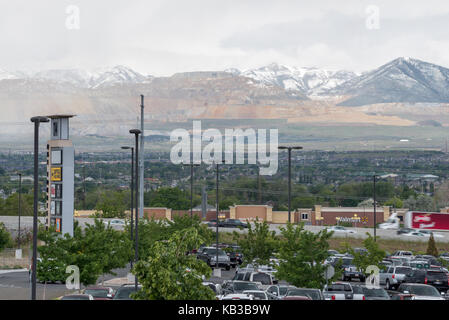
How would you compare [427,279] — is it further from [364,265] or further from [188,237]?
[188,237]

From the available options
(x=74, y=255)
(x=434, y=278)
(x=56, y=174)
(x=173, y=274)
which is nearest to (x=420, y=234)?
(x=434, y=278)

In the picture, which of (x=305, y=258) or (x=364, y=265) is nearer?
(x=305, y=258)

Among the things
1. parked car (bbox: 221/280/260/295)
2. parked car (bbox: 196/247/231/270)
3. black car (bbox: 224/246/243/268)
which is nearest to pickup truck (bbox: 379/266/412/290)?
parked car (bbox: 196/247/231/270)

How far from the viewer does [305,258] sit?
35719mm

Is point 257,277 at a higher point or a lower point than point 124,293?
lower

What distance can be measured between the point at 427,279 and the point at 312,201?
313 feet

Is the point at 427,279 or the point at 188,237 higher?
the point at 188,237

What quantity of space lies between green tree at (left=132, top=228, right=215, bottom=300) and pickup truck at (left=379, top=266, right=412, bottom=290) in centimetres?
2852

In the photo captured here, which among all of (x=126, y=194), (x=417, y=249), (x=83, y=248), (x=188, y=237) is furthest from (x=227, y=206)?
(x=188, y=237)

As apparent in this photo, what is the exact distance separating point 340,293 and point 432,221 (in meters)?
19.0

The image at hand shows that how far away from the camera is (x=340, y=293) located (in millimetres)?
33312

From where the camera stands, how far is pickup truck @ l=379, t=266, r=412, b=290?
45.5 m

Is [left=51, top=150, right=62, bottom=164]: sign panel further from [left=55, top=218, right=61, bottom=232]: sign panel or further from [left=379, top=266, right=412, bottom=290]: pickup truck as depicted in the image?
[left=379, top=266, right=412, bottom=290]: pickup truck

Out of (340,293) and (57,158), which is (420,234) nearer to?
(57,158)
